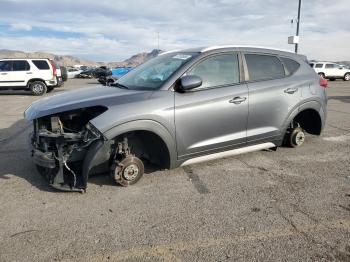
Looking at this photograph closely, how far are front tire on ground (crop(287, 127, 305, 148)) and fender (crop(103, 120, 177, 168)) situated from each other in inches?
93.2

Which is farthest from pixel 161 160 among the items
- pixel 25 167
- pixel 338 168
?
pixel 338 168

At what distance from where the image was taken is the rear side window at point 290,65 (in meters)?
5.59

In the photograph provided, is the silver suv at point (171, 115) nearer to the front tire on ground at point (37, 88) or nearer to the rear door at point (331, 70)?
the front tire on ground at point (37, 88)

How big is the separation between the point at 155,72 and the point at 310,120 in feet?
9.64

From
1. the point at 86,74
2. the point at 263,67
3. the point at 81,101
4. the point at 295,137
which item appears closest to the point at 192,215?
the point at 81,101

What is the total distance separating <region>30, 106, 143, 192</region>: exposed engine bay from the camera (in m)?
4.00

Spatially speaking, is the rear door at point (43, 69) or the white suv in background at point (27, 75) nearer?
the white suv in background at point (27, 75)

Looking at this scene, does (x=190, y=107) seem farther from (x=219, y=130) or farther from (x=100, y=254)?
(x=100, y=254)

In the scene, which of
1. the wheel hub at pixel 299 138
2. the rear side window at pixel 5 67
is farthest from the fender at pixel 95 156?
the rear side window at pixel 5 67

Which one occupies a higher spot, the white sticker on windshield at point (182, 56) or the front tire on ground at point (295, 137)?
the white sticker on windshield at point (182, 56)

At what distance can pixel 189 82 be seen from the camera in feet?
14.3

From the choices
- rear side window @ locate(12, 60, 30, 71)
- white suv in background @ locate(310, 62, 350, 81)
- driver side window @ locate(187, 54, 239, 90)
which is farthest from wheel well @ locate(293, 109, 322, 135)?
white suv in background @ locate(310, 62, 350, 81)

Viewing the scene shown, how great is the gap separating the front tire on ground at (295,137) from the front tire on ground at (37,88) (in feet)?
48.4

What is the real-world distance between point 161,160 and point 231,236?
1619 mm
